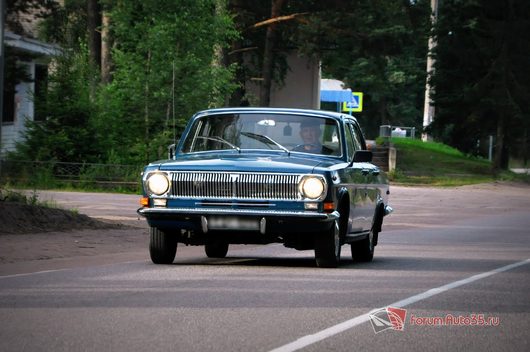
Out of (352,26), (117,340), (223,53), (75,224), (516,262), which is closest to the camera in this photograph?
(117,340)

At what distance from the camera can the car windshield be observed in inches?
660

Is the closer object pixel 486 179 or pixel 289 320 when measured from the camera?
pixel 289 320

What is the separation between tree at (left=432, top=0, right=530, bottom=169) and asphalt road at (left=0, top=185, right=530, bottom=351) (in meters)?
35.8

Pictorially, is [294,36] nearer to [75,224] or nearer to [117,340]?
[75,224]

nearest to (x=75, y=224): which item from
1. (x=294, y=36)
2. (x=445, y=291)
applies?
(x=445, y=291)

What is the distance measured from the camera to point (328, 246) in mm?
15586

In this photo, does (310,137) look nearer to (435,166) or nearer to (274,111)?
(274,111)

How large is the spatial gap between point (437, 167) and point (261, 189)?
40.9 metres

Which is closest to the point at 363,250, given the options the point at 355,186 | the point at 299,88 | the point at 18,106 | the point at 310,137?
the point at 355,186

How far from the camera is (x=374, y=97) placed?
9888 centimetres

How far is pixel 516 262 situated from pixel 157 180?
16.6 ft

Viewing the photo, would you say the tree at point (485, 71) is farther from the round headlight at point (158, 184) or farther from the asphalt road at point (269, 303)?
the round headlight at point (158, 184)

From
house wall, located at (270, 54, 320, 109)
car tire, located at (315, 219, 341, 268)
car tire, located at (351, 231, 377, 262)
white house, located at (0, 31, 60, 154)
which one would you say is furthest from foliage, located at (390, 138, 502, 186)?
car tire, located at (315, 219, 341, 268)

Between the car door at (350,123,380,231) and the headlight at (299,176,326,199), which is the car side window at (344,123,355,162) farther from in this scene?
the headlight at (299,176,326,199)
